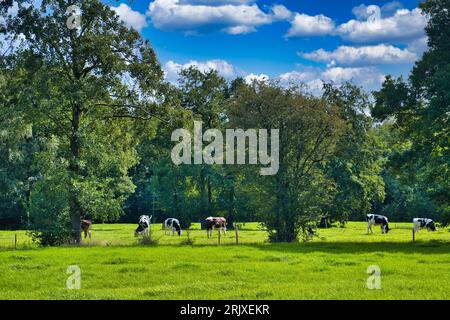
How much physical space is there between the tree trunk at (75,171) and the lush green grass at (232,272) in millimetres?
5849

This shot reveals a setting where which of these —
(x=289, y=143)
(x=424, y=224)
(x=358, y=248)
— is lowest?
(x=358, y=248)

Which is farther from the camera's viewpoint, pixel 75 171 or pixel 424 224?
pixel 424 224

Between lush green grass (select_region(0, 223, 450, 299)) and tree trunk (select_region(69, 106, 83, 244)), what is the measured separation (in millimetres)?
5849

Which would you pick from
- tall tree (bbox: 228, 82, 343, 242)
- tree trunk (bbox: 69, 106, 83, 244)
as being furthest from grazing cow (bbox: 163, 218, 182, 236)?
tall tree (bbox: 228, 82, 343, 242)

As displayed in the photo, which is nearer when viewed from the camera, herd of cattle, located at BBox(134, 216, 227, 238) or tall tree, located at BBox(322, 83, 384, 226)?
herd of cattle, located at BBox(134, 216, 227, 238)

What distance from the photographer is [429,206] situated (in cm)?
7650

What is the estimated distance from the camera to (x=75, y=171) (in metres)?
34.0

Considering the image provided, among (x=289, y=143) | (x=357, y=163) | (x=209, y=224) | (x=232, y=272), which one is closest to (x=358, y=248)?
(x=289, y=143)

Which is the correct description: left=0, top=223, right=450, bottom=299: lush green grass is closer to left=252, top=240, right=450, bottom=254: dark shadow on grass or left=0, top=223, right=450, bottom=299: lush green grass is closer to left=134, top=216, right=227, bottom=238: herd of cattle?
left=252, top=240, right=450, bottom=254: dark shadow on grass

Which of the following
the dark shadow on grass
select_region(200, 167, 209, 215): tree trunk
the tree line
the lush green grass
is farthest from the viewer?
select_region(200, 167, 209, 215): tree trunk

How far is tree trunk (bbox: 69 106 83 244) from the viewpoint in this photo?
3344 cm

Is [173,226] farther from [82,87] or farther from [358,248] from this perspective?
[358,248]

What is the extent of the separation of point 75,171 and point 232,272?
16275mm

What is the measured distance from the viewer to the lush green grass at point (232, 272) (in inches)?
637
